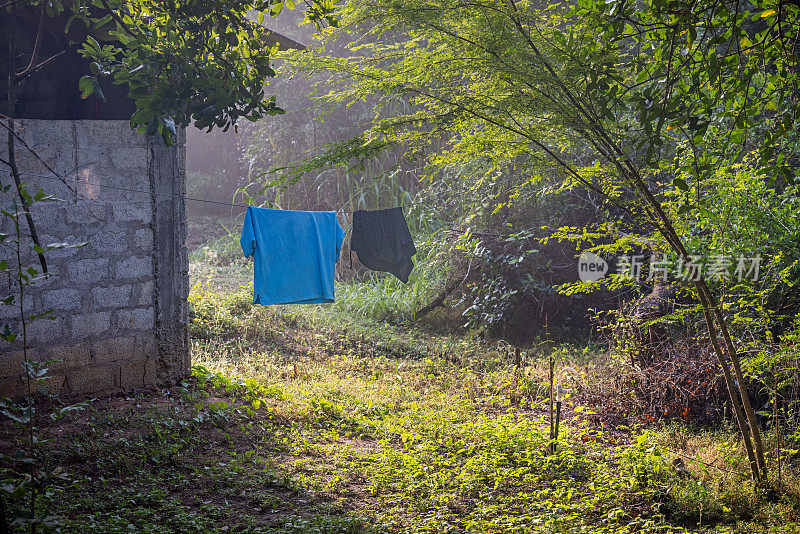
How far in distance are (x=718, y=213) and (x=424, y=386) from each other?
3.19m

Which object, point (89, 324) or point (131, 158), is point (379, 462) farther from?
point (131, 158)

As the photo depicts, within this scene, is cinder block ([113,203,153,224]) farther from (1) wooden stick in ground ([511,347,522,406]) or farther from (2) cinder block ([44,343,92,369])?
(1) wooden stick in ground ([511,347,522,406])

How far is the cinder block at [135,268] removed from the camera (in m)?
4.85

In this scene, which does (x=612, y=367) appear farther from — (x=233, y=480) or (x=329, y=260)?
(x=233, y=480)

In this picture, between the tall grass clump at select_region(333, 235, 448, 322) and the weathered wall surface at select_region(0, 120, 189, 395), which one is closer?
the weathered wall surface at select_region(0, 120, 189, 395)

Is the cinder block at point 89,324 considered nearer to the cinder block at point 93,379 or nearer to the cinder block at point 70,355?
the cinder block at point 70,355

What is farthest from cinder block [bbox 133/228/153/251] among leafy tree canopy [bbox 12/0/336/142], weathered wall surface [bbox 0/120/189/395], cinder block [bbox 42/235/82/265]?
leafy tree canopy [bbox 12/0/336/142]

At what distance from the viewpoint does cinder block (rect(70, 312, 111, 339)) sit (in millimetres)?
4609

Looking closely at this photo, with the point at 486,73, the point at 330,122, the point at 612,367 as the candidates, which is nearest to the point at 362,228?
the point at 612,367

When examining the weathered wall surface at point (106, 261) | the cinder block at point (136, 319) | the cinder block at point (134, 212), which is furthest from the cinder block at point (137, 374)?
the cinder block at point (134, 212)

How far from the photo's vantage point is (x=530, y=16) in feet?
12.1

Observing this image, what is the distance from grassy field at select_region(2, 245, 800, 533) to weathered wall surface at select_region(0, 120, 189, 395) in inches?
14.2

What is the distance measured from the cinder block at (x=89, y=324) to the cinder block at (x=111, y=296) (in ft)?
0.25

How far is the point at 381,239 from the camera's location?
7816 mm
